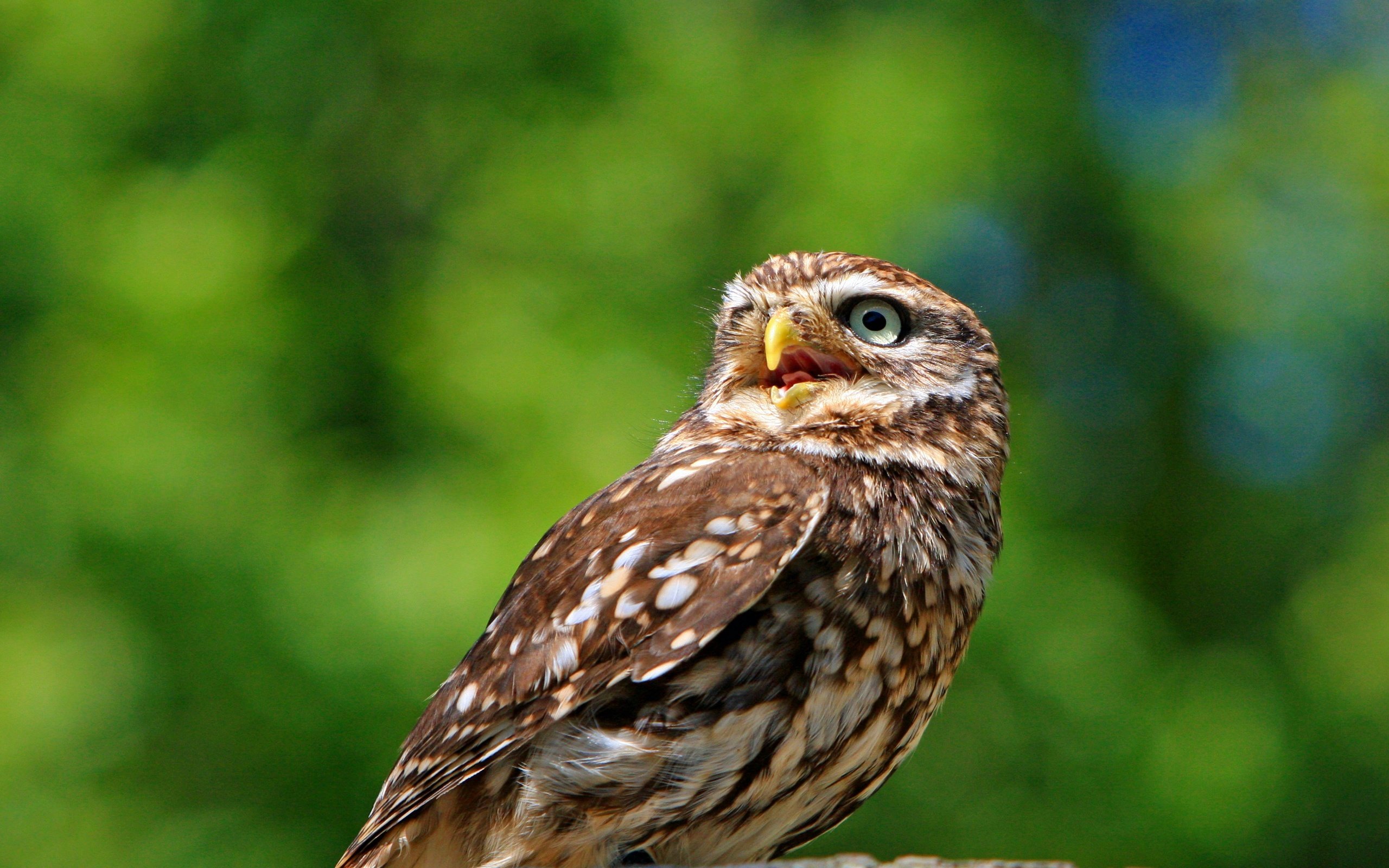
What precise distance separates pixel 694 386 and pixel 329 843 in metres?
3.26

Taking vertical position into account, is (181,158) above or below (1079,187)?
above

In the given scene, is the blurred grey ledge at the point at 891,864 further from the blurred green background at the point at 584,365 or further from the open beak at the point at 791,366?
the blurred green background at the point at 584,365

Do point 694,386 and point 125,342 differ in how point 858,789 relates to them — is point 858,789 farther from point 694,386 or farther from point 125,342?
point 125,342

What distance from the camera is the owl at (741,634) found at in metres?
2.25

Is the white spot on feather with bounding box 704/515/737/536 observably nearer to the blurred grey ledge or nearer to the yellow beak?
the yellow beak

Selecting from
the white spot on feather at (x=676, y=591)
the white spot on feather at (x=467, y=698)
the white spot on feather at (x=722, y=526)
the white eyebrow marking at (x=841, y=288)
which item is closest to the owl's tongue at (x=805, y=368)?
the white eyebrow marking at (x=841, y=288)

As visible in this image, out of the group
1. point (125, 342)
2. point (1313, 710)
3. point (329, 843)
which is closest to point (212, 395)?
point (125, 342)

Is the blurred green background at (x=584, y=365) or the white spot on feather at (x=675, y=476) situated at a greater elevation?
the blurred green background at (x=584, y=365)

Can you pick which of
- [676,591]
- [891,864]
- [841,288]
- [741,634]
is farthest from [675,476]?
[891,864]

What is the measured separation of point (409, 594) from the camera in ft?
16.5

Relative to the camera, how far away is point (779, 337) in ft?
9.12

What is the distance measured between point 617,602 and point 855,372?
813mm

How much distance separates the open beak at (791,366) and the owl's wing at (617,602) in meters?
0.22

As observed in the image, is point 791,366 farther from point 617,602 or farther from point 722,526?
point 617,602
